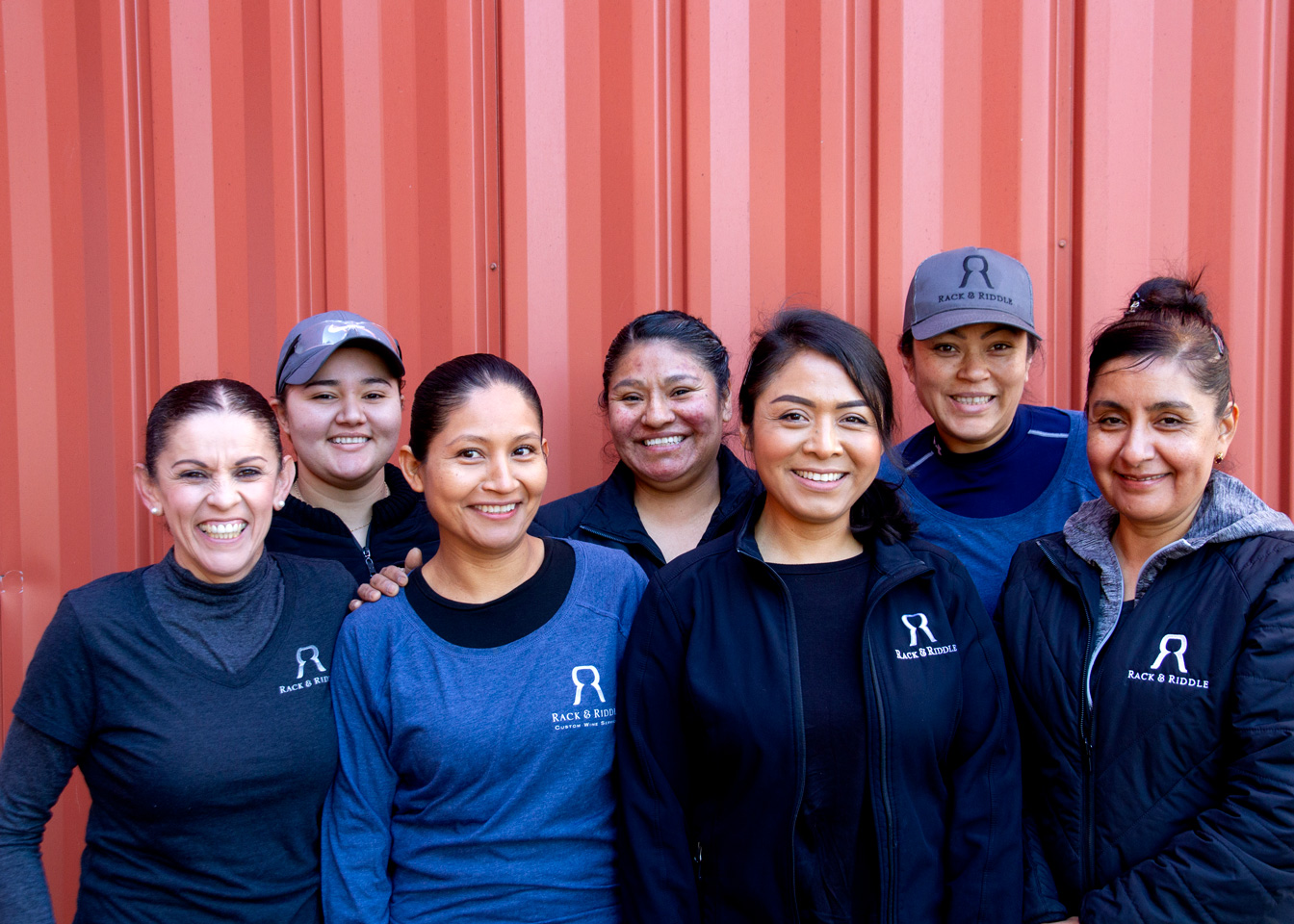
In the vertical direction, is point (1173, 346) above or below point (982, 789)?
above

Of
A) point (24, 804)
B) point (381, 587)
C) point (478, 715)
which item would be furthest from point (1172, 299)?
point (24, 804)

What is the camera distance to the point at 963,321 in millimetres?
2258

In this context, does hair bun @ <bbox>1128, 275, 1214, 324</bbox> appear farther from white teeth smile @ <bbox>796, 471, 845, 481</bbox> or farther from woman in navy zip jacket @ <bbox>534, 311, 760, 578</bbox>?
woman in navy zip jacket @ <bbox>534, 311, 760, 578</bbox>

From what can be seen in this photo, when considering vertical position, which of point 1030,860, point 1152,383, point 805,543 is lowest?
point 1030,860

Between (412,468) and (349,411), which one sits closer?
(412,468)

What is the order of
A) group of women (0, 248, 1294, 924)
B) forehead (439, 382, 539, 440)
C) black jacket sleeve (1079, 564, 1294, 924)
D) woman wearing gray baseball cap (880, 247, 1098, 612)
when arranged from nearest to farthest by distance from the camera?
black jacket sleeve (1079, 564, 1294, 924) → group of women (0, 248, 1294, 924) → forehead (439, 382, 539, 440) → woman wearing gray baseball cap (880, 247, 1098, 612)

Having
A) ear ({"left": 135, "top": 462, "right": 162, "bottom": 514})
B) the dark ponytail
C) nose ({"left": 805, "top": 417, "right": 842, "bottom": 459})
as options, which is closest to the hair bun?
the dark ponytail

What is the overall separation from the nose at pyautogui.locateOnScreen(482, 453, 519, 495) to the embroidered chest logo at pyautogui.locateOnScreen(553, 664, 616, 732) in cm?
45

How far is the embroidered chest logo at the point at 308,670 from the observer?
5.91ft

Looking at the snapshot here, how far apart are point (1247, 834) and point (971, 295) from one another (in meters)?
1.44

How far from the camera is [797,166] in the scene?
3061 millimetres

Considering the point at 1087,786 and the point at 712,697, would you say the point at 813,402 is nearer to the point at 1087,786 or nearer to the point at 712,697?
the point at 712,697

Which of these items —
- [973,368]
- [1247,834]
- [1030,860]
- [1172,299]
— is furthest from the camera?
[973,368]

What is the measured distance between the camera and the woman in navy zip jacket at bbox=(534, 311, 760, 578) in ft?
7.95
